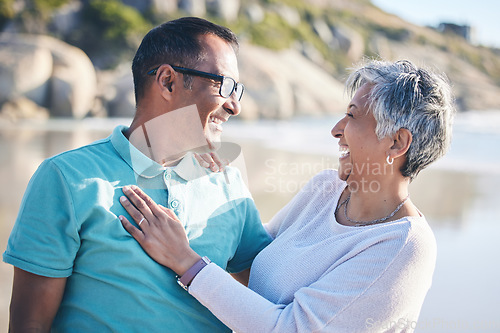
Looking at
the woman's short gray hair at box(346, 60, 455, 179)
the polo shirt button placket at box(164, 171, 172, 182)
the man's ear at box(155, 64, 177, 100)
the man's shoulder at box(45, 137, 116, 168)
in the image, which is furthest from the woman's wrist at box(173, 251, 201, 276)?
the woman's short gray hair at box(346, 60, 455, 179)

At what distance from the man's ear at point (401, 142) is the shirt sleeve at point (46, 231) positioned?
127 centimetres

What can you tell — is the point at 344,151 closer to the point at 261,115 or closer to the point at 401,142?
the point at 401,142

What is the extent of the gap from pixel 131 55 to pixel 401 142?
2154 centimetres

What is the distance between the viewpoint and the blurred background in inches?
174

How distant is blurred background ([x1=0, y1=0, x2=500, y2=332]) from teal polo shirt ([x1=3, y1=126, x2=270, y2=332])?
1.02 meters

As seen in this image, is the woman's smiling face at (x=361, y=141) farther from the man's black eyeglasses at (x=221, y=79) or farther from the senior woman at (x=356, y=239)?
the man's black eyeglasses at (x=221, y=79)

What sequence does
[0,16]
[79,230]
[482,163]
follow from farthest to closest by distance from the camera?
[0,16] → [482,163] → [79,230]

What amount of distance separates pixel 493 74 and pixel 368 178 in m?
53.8

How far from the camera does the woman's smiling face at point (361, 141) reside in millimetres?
2143

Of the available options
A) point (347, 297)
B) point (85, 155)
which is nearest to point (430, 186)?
point (347, 297)

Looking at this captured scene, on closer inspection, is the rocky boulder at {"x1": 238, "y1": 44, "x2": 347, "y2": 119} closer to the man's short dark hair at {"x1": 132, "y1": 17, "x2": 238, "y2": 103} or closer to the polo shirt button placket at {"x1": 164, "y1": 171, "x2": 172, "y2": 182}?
the man's short dark hair at {"x1": 132, "y1": 17, "x2": 238, "y2": 103}

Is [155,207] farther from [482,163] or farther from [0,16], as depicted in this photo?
[0,16]

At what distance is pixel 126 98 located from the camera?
1603 centimetres

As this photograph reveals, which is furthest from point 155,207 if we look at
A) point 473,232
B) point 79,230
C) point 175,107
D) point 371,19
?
point 371,19
